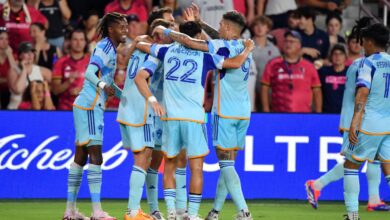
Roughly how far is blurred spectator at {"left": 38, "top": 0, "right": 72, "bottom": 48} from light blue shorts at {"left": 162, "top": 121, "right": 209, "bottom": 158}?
21.8 ft

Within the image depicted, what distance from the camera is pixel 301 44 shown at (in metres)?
16.9

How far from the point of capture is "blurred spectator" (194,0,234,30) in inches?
688

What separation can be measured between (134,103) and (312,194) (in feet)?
11.3

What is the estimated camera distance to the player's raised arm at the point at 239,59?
37.8ft

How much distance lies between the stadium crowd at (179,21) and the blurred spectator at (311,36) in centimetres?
2

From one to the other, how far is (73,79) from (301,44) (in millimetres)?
3708

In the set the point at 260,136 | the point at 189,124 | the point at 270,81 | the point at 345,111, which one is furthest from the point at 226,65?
the point at 270,81

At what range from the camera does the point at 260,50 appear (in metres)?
17.2

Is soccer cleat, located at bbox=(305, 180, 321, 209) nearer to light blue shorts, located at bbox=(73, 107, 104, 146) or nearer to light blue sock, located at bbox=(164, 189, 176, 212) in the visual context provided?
light blue sock, located at bbox=(164, 189, 176, 212)

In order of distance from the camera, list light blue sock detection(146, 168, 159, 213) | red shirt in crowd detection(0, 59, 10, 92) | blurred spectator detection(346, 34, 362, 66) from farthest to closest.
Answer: blurred spectator detection(346, 34, 362, 66), red shirt in crowd detection(0, 59, 10, 92), light blue sock detection(146, 168, 159, 213)

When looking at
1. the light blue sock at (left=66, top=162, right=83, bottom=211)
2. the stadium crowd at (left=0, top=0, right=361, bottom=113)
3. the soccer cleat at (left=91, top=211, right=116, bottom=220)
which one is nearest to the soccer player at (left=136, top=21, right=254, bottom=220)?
the soccer cleat at (left=91, top=211, right=116, bottom=220)

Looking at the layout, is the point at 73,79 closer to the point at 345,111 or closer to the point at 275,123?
the point at 275,123

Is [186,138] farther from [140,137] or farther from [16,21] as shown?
[16,21]

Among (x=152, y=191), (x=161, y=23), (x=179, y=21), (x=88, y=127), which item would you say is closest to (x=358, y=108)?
(x=161, y=23)
